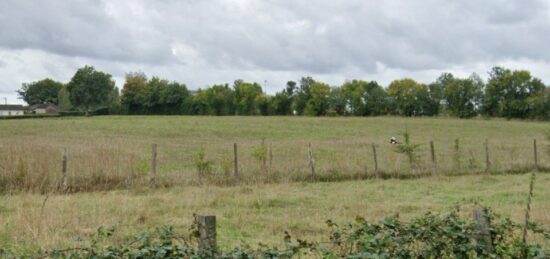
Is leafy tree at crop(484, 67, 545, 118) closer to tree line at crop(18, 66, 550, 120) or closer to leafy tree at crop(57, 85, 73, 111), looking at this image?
tree line at crop(18, 66, 550, 120)

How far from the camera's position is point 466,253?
476cm

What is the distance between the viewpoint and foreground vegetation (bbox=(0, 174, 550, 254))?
9.73 metres

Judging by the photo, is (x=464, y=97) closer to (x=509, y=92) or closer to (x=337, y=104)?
(x=509, y=92)

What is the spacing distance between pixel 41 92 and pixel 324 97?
3648 inches

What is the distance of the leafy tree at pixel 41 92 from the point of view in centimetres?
16312

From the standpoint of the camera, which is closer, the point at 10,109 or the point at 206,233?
the point at 206,233

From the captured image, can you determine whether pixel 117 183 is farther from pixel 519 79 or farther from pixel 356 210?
pixel 519 79

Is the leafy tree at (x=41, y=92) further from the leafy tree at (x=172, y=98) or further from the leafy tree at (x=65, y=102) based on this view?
the leafy tree at (x=172, y=98)

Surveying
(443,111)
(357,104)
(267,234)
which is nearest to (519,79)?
(443,111)

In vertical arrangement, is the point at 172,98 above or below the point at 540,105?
above

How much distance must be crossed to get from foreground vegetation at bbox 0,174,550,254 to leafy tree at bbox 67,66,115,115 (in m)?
117

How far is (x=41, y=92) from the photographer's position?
163 m

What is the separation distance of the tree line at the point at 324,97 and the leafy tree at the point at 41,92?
3601 cm

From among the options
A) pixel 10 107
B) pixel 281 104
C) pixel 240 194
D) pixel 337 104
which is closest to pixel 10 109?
pixel 10 107
